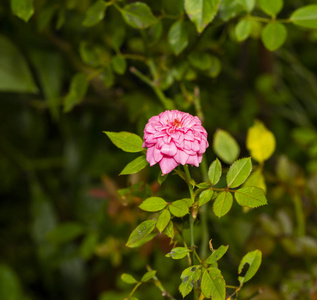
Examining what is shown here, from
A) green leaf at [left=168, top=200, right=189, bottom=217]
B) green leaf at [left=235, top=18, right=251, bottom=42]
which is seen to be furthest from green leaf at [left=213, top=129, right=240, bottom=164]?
green leaf at [left=168, top=200, right=189, bottom=217]

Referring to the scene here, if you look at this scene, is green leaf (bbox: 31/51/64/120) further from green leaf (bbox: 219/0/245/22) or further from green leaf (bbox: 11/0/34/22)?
green leaf (bbox: 219/0/245/22)

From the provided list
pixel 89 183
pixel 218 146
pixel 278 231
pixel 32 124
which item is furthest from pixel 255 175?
pixel 32 124

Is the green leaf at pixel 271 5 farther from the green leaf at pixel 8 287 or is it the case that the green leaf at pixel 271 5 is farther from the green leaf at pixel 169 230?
the green leaf at pixel 8 287

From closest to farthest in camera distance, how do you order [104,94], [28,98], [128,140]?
[128,140], [104,94], [28,98]

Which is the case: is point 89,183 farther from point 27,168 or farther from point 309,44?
point 309,44

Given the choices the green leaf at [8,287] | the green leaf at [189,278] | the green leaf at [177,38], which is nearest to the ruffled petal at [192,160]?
the green leaf at [189,278]
